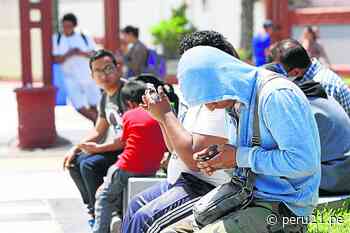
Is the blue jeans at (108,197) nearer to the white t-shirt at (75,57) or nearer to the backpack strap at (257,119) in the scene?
the backpack strap at (257,119)

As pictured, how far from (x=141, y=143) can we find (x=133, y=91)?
1.61 ft

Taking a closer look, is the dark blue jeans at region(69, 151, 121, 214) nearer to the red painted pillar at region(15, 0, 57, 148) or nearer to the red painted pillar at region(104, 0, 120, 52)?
the red painted pillar at region(15, 0, 57, 148)

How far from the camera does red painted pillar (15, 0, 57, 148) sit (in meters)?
9.67

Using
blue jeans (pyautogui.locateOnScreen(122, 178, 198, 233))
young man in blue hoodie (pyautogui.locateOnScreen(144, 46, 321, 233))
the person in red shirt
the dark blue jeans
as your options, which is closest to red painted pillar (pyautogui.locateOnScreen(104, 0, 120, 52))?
the dark blue jeans

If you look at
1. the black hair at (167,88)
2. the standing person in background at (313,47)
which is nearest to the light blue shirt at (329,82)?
the black hair at (167,88)

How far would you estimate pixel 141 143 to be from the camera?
5199 mm

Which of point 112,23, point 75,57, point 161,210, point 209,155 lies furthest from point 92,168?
point 112,23

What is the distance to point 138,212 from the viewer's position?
4.05 metres

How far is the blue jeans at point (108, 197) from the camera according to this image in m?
5.28

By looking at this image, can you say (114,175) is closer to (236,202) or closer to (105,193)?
(105,193)

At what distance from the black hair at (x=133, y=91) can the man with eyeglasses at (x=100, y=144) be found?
30 cm

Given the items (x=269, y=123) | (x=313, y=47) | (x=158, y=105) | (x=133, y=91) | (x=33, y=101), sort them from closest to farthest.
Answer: (x=269, y=123) < (x=158, y=105) < (x=133, y=91) < (x=33, y=101) < (x=313, y=47)

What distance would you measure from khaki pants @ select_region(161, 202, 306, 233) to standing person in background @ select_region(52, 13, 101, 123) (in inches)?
303

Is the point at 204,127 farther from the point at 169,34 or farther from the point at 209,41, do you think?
the point at 169,34
